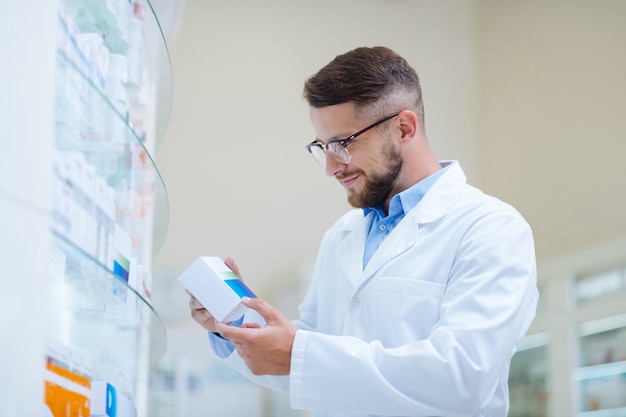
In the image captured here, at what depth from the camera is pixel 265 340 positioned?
1.77m

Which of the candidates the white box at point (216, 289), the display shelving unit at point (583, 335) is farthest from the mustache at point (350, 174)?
the display shelving unit at point (583, 335)

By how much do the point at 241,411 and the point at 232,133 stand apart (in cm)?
220

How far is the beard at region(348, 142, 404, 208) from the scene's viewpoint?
86.7 inches

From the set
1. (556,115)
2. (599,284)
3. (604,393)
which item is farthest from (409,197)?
(556,115)

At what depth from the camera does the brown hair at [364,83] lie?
219cm

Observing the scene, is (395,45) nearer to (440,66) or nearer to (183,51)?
(440,66)

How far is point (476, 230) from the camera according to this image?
198 cm

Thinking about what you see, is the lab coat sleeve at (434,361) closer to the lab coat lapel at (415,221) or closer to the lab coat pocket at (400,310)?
the lab coat pocket at (400,310)

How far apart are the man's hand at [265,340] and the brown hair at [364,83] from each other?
627 mm

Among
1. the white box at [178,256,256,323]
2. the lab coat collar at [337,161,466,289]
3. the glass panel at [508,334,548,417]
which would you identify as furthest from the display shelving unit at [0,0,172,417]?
the glass panel at [508,334,548,417]

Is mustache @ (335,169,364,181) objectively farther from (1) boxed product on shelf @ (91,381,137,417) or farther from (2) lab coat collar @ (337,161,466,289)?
(1) boxed product on shelf @ (91,381,137,417)

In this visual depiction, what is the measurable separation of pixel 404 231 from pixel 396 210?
0.13m

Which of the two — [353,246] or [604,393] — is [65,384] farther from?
[604,393]

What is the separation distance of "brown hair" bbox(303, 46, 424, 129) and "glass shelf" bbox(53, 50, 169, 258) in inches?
19.2
